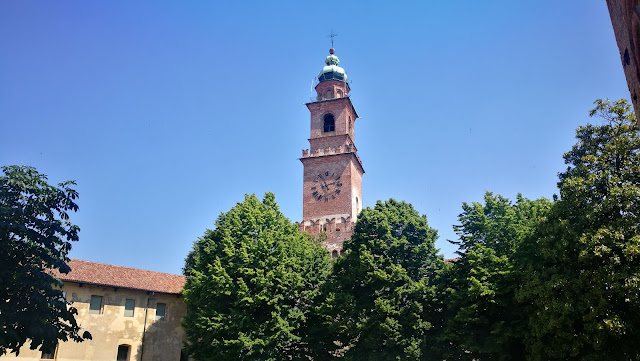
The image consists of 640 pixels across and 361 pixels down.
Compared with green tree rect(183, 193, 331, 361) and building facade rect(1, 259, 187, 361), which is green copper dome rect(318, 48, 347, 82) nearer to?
green tree rect(183, 193, 331, 361)

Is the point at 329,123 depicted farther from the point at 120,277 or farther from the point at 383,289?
the point at 383,289

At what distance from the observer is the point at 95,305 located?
97.6ft

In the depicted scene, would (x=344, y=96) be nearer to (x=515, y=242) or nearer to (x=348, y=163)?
(x=348, y=163)

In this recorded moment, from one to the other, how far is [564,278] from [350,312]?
884 centimetres

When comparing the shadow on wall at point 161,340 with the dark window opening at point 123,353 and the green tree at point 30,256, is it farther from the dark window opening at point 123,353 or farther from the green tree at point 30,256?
the green tree at point 30,256

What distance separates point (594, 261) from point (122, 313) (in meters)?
25.1

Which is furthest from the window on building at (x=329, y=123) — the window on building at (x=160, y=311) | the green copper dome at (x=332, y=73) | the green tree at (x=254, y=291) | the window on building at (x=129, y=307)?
the window on building at (x=129, y=307)

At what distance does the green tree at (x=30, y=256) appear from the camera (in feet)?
58.6

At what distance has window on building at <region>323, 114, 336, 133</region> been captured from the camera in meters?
42.7

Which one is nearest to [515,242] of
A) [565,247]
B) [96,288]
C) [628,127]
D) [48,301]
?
[565,247]

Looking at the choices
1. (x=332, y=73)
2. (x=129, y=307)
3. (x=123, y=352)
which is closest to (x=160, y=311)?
(x=129, y=307)

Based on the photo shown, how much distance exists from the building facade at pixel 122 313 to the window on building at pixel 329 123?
17313 millimetres

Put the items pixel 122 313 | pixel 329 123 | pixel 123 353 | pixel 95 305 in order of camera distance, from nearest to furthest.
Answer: pixel 95 305
pixel 123 353
pixel 122 313
pixel 329 123

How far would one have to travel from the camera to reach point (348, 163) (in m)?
40.2
